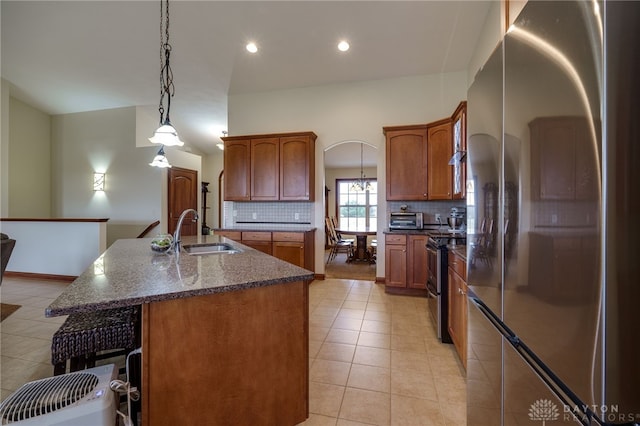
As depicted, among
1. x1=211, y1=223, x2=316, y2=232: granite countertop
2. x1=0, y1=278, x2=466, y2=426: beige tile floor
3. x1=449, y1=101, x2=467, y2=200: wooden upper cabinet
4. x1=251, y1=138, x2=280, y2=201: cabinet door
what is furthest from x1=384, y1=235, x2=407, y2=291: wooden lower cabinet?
x1=251, y1=138, x2=280, y2=201: cabinet door

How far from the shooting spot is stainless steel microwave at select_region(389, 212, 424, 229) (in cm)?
420

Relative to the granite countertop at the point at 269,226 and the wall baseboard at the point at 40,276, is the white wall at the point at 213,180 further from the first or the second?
the wall baseboard at the point at 40,276

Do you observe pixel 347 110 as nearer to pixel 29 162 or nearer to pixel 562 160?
pixel 562 160

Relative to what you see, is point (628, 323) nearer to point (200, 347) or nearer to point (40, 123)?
point (200, 347)

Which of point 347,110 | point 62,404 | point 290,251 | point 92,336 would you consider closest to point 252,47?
point 347,110

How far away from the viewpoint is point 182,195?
6598 millimetres

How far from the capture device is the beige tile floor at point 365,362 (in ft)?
5.49

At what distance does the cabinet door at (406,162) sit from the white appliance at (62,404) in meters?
3.82

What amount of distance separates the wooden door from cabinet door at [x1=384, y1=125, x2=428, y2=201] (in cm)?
476

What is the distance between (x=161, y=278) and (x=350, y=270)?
14.5ft

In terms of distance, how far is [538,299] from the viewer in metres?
0.75

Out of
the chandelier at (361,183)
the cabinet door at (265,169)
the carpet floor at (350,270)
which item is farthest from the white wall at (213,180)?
the cabinet door at (265,169)

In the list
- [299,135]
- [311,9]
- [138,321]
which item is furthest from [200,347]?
[299,135]

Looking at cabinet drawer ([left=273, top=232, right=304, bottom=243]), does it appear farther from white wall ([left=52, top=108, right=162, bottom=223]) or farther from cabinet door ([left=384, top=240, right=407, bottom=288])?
white wall ([left=52, top=108, right=162, bottom=223])
